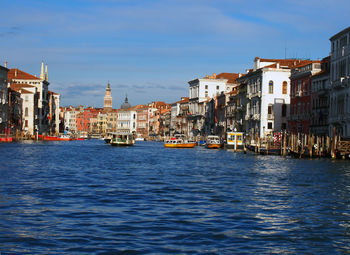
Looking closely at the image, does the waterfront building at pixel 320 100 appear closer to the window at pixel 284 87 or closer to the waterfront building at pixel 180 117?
the window at pixel 284 87

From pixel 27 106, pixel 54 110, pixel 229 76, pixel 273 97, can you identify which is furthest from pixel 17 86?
pixel 273 97

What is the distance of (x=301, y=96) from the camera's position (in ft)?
217

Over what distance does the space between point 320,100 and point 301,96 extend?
17.9 feet

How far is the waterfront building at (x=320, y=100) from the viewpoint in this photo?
2304 inches

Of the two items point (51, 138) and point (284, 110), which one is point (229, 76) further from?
point (284, 110)

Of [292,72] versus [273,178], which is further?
[292,72]

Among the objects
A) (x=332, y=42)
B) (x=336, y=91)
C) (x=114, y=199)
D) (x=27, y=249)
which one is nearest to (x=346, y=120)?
(x=336, y=91)

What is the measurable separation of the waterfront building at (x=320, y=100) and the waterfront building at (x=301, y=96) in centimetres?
98

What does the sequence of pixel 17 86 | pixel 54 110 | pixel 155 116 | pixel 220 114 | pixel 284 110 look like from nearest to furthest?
pixel 284 110
pixel 220 114
pixel 17 86
pixel 54 110
pixel 155 116

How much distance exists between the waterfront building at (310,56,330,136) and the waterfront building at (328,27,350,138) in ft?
14.1

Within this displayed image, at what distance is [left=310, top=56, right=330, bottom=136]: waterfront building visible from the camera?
58.5 meters

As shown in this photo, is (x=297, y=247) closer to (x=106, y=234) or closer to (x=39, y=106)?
(x=106, y=234)

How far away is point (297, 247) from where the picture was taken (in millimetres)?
12000

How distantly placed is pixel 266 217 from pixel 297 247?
11.4 ft
